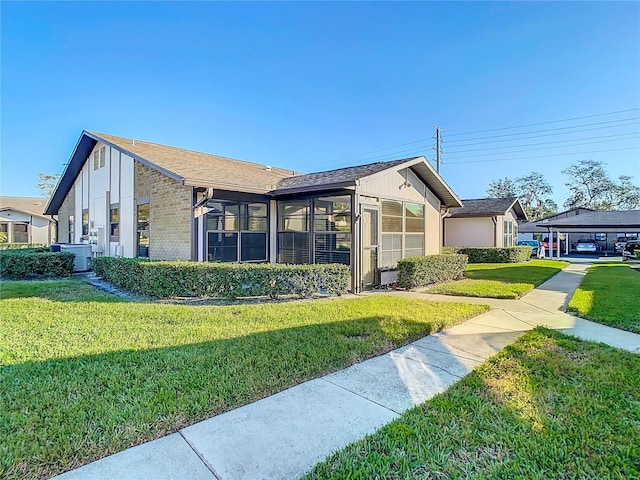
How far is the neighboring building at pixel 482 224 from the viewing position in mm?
22688

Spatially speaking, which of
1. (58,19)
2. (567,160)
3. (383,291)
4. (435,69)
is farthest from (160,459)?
(567,160)

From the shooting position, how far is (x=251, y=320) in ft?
20.4

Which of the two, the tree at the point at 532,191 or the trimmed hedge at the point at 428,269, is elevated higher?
the tree at the point at 532,191

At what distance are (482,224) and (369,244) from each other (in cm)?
1593

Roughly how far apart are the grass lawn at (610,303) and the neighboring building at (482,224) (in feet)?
36.8

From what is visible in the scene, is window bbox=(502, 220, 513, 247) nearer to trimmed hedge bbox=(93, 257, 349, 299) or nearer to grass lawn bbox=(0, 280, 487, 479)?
grass lawn bbox=(0, 280, 487, 479)

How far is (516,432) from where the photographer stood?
9.31 feet

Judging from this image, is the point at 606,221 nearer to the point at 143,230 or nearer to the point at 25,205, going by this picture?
the point at 143,230

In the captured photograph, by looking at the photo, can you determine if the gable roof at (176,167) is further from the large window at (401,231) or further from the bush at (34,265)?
the bush at (34,265)

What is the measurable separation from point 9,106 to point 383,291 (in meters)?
16.6

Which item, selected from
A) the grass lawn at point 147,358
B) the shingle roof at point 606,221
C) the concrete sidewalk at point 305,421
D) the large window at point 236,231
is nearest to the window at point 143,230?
the large window at point 236,231

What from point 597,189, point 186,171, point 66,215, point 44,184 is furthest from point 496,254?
point 44,184

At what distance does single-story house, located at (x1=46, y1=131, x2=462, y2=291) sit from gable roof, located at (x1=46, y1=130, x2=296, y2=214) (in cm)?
6

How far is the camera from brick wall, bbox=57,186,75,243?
694 inches
